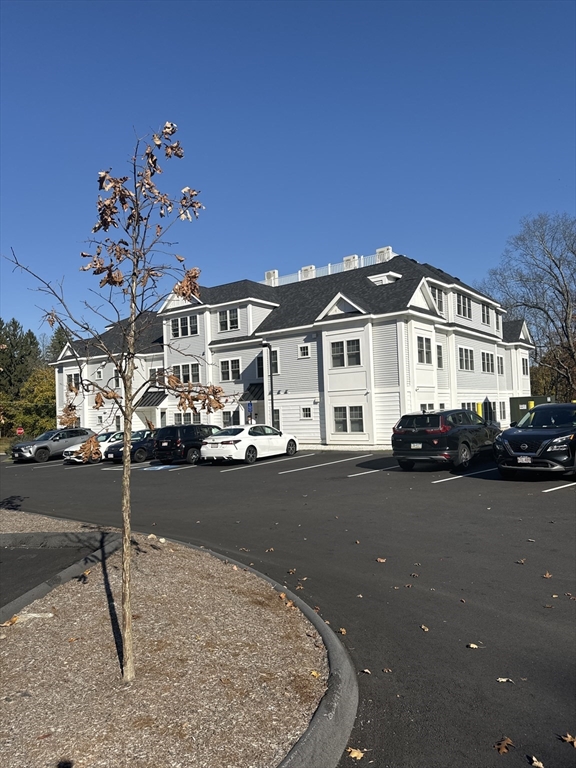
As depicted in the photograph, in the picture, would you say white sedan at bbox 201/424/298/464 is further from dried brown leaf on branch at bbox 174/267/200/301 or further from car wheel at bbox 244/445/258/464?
dried brown leaf on branch at bbox 174/267/200/301

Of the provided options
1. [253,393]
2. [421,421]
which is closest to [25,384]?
[253,393]

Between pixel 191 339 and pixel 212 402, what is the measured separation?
33.5 m

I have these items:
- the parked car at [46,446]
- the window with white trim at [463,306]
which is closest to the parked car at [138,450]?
the parked car at [46,446]

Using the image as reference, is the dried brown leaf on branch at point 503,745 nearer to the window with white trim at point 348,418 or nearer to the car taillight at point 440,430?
the car taillight at point 440,430

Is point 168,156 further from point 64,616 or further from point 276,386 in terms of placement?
point 276,386

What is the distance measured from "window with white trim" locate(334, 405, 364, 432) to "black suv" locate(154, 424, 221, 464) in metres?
7.46

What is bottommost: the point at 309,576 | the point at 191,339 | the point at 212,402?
the point at 309,576

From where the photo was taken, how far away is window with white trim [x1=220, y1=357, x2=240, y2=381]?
35.7 metres

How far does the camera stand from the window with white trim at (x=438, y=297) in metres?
33.6

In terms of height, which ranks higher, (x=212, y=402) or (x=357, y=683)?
(x=212, y=402)

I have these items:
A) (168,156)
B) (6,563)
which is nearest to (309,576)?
(6,563)

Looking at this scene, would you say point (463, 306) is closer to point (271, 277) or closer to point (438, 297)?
point (438, 297)

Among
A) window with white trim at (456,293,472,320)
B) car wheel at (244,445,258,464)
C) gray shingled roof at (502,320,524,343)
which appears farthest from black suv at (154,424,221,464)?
gray shingled roof at (502,320,524,343)

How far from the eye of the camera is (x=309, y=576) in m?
7.59
